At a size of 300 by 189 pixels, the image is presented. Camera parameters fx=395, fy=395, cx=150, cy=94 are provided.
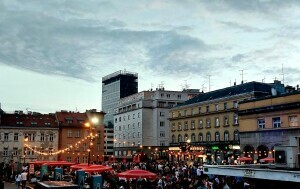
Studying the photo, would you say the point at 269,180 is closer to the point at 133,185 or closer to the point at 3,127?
the point at 133,185

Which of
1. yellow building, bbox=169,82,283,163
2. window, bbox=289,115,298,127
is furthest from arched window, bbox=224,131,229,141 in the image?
window, bbox=289,115,298,127

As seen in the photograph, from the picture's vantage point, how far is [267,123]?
48.6 meters

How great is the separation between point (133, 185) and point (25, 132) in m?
46.7

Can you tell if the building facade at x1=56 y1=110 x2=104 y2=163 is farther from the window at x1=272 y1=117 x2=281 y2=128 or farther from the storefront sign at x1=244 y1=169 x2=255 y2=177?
the storefront sign at x1=244 y1=169 x2=255 y2=177

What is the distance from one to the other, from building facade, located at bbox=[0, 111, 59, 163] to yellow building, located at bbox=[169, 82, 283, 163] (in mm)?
23432

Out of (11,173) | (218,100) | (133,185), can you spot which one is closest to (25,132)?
(11,173)

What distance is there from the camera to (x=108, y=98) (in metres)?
168

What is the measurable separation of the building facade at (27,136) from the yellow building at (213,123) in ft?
76.9

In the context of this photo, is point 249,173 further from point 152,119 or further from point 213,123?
point 152,119

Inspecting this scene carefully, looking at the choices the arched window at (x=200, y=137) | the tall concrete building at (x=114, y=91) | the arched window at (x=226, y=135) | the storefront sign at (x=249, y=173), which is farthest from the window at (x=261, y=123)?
the tall concrete building at (x=114, y=91)

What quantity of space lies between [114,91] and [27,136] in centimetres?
9075

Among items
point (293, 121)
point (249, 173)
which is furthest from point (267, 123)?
point (249, 173)

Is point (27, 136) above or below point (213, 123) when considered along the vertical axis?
below

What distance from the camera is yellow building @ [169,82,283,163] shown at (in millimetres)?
62875
